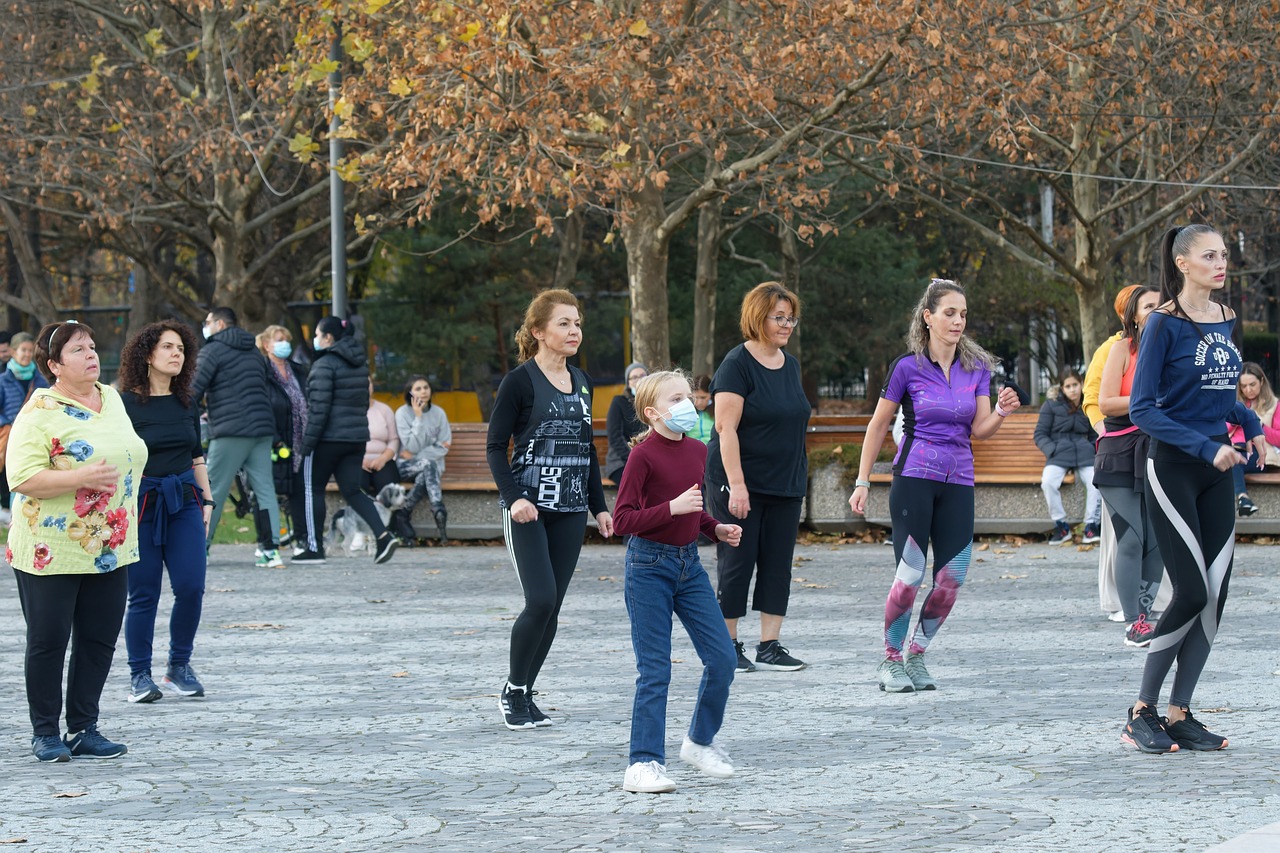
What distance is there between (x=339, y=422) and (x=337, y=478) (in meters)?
0.45

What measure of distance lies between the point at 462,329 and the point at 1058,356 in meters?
13.6

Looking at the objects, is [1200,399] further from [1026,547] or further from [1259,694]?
[1026,547]

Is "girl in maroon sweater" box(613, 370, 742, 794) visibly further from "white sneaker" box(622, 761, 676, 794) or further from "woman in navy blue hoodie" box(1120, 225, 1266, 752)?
"woman in navy blue hoodie" box(1120, 225, 1266, 752)

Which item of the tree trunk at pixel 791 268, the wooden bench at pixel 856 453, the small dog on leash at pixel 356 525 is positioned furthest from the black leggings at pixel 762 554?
the tree trunk at pixel 791 268

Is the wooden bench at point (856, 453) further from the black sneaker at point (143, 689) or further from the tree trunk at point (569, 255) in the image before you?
the tree trunk at point (569, 255)

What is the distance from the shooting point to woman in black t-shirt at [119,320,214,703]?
798 cm

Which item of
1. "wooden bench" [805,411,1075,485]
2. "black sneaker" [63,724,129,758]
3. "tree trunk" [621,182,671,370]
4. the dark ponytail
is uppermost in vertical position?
"tree trunk" [621,182,671,370]

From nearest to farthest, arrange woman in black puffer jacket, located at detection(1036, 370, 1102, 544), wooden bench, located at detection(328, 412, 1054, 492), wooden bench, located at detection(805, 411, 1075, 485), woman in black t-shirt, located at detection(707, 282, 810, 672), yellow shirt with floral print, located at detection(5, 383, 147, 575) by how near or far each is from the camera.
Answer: yellow shirt with floral print, located at detection(5, 383, 147, 575)
woman in black t-shirt, located at detection(707, 282, 810, 672)
woman in black puffer jacket, located at detection(1036, 370, 1102, 544)
wooden bench, located at detection(805, 411, 1075, 485)
wooden bench, located at detection(328, 412, 1054, 492)

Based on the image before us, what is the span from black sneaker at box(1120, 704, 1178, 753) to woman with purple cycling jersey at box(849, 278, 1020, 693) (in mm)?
1485

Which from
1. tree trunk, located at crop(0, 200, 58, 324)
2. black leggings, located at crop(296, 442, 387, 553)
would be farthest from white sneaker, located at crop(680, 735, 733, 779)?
tree trunk, located at crop(0, 200, 58, 324)

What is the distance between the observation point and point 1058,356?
35.6 m

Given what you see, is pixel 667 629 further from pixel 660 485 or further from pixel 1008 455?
pixel 1008 455

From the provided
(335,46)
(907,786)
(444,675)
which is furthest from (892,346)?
(907,786)

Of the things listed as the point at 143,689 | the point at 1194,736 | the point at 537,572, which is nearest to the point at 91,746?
the point at 143,689
